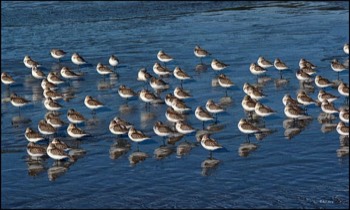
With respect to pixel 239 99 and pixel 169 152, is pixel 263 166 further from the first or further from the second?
pixel 239 99

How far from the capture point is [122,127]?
26.4m

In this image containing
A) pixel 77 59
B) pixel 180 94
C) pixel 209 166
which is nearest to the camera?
pixel 209 166

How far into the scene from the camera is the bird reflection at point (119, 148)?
24969 mm

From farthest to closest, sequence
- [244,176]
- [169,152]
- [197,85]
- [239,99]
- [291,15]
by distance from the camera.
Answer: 1. [291,15]
2. [197,85]
3. [239,99]
4. [169,152]
5. [244,176]

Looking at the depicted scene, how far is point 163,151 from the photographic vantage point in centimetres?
2517

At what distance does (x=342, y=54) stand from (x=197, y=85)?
8.34m

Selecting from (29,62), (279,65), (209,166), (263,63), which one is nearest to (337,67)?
(279,65)

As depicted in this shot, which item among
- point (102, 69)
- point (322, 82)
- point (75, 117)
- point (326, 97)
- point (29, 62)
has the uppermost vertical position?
point (29, 62)

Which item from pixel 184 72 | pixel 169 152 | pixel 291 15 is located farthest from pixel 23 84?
pixel 291 15

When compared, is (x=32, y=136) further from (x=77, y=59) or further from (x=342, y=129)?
(x=77, y=59)

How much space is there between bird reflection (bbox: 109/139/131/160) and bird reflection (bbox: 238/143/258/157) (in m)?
3.33

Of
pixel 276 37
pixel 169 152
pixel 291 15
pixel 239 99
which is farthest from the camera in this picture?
pixel 291 15

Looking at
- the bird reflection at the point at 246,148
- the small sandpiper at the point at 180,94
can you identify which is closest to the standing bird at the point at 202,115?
the bird reflection at the point at 246,148

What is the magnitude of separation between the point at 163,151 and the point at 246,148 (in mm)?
2433
